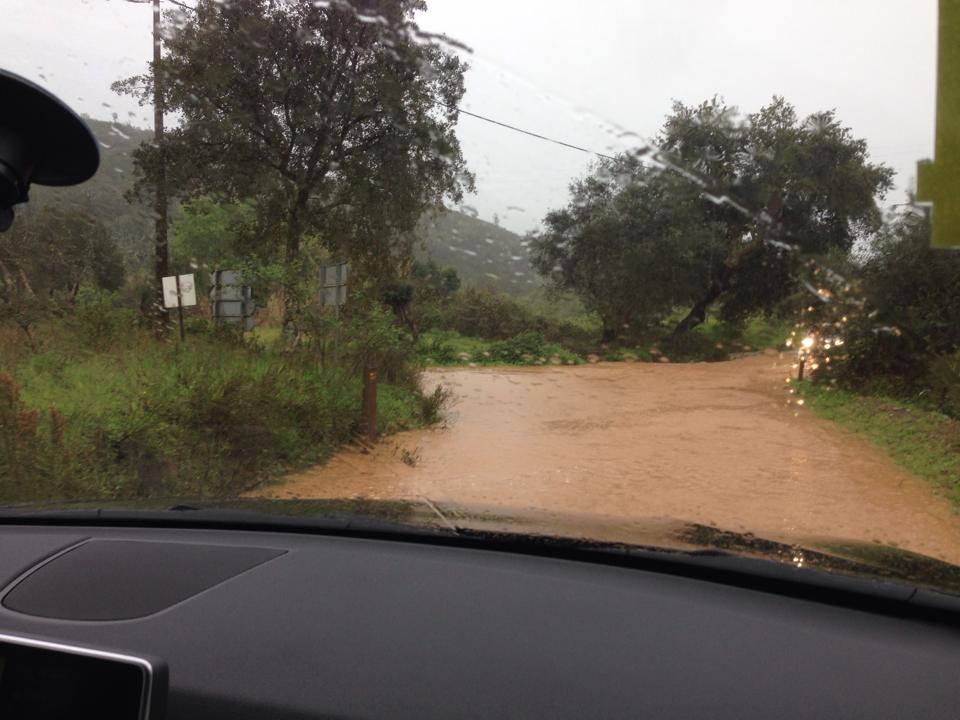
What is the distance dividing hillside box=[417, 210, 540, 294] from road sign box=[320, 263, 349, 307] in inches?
65.3

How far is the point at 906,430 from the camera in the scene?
8.59 meters

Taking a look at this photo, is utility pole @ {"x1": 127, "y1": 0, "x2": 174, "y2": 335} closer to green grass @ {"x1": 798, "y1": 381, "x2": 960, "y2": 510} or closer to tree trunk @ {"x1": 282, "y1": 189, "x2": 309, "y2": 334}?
tree trunk @ {"x1": 282, "y1": 189, "x2": 309, "y2": 334}

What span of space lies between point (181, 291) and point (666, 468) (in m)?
5.10

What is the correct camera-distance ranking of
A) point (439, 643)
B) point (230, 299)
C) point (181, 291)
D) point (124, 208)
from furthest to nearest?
point (230, 299)
point (124, 208)
point (181, 291)
point (439, 643)

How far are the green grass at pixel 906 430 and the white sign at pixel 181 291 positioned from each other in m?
6.82

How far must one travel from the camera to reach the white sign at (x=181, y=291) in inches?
294

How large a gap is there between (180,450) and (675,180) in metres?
6.85

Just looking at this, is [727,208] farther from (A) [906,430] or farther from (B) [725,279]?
(A) [906,430]

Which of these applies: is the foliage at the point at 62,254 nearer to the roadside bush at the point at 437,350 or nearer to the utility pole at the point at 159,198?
the utility pole at the point at 159,198

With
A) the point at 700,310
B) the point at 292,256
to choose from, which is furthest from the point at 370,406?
the point at 700,310

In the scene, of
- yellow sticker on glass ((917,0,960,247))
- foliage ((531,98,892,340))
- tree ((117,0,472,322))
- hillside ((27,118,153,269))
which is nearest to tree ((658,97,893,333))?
foliage ((531,98,892,340))

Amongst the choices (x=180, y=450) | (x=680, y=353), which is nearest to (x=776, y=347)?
(x=680, y=353)

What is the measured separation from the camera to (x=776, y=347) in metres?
13.2

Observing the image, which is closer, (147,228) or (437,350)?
(147,228)
